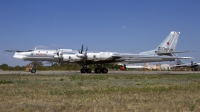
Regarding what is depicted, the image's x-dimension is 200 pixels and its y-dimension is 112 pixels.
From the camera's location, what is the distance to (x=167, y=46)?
41.1 meters

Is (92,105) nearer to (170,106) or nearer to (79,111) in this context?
(79,111)

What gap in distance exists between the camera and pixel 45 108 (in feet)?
26.0

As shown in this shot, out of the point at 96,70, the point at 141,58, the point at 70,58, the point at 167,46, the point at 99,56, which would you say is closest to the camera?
the point at 70,58

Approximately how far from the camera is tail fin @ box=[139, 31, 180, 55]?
40969 mm

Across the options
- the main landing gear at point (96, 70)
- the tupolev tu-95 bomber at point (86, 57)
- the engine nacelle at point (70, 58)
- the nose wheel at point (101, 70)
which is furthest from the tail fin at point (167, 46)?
the engine nacelle at point (70, 58)

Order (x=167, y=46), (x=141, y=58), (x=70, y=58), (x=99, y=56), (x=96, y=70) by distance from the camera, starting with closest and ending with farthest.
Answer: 1. (x=70, y=58)
2. (x=99, y=56)
3. (x=96, y=70)
4. (x=141, y=58)
5. (x=167, y=46)

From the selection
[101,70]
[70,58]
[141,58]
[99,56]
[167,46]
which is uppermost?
[167,46]

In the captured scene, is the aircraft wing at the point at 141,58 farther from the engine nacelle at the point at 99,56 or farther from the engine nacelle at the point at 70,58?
the engine nacelle at the point at 70,58

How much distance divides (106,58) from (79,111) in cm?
2978

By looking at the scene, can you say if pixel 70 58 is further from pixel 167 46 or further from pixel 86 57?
pixel 167 46

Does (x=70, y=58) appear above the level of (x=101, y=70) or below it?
above

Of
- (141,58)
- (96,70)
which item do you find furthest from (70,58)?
(141,58)

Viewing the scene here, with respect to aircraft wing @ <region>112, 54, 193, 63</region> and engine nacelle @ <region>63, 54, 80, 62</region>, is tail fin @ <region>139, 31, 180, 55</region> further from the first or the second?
engine nacelle @ <region>63, 54, 80, 62</region>

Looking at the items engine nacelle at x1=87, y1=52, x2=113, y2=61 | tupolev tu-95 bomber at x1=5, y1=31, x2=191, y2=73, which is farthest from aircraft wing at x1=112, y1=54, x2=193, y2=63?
engine nacelle at x1=87, y1=52, x2=113, y2=61
